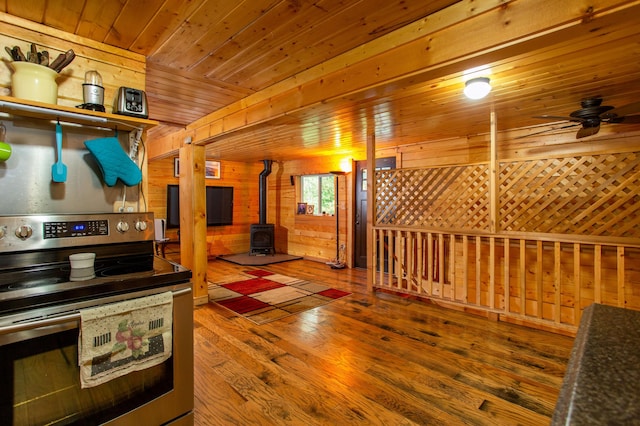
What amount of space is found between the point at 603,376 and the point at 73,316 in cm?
150

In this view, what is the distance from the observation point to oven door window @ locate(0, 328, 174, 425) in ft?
3.51

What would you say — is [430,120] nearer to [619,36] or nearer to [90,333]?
[619,36]

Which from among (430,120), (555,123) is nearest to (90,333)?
(430,120)

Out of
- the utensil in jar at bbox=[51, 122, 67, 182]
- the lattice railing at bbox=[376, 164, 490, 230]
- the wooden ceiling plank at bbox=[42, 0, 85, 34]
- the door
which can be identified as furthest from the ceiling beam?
the door

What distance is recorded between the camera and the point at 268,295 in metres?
4.16

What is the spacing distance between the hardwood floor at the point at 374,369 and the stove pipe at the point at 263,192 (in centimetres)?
359

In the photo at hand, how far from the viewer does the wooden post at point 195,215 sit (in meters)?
3.69

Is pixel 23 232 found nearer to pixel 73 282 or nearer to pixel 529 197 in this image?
pixel 73 282

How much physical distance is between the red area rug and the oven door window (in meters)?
1.97

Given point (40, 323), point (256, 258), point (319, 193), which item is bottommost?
point (256, 258)

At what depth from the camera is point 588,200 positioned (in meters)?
2.97

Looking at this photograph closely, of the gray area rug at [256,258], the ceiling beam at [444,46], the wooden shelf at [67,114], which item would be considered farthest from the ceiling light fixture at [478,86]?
the gray area rug at [256,258]

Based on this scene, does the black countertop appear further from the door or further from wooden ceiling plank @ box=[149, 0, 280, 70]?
the door

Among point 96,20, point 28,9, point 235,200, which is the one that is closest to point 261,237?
point 235,200
